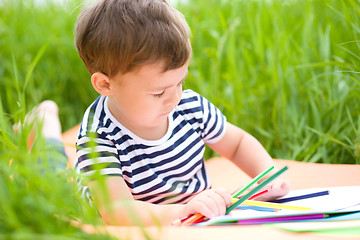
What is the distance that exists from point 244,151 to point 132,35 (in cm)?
44

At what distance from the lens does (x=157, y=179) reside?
1.04 metres

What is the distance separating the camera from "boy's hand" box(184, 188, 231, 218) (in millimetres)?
815

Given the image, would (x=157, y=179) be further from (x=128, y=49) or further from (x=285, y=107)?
(x=285, y=107)

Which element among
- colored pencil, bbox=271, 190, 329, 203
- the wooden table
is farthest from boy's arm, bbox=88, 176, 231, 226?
colored pencil, bbox=271, 190, 329, 203

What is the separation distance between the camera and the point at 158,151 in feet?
3.43

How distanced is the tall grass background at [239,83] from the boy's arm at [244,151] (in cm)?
23

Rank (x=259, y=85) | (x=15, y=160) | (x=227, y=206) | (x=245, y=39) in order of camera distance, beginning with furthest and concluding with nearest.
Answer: (x=245, y=39) < (x=259, y=85) < (x=227, y=206) < (x=15, y=160)

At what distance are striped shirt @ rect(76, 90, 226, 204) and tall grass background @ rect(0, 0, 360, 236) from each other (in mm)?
147

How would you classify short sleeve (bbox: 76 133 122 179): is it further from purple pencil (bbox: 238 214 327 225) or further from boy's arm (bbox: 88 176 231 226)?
purple pencil (bbox: 238 214 327 225)

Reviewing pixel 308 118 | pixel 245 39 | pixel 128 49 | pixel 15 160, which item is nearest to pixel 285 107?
pixel 308 118

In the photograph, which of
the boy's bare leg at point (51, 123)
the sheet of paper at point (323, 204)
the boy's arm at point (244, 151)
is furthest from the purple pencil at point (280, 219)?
the boy's bare leg at point (51, 123)

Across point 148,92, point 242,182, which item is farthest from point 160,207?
point 242,182

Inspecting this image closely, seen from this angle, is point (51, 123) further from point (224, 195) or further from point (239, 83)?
point (224, 195)

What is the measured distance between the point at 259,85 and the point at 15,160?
1.13 metres
